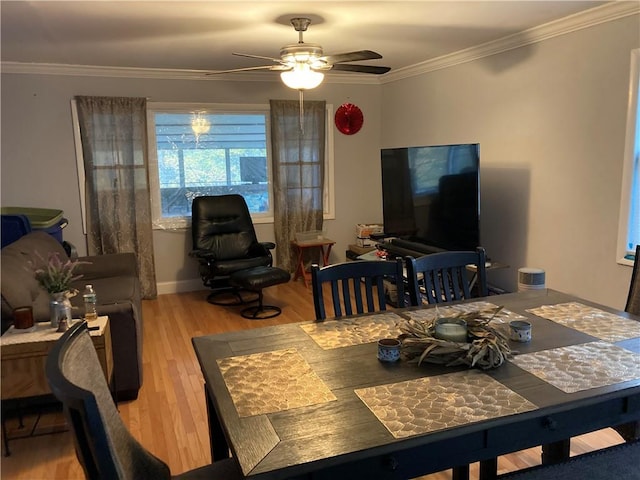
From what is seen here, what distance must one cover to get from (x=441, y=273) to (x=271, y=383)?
4.34ft

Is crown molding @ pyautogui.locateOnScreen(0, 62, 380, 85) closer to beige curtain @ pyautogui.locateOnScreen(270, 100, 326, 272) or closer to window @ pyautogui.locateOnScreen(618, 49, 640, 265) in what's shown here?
beige curtain @ pyautogui.locateOnScreen(270, 100, 326, 272)

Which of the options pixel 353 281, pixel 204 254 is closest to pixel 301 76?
pixel 353 281

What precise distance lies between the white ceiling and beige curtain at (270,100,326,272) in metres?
1.06

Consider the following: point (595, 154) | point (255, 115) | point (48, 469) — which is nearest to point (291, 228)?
point (255, 115)

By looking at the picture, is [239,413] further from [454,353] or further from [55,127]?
[55,127]

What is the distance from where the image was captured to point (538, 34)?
12.2 ft

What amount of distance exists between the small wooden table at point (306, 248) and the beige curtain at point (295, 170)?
0.10m

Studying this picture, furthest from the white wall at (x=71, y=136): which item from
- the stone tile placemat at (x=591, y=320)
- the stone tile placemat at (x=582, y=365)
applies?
the stone tile placemat at (x=582, y=365)

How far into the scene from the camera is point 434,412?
1422mm

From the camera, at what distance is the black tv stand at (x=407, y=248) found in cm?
451

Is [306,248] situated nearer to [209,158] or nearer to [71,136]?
[209,158]

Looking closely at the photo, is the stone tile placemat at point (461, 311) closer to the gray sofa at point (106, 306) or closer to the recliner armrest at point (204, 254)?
the gray sofa at point (106, 306)

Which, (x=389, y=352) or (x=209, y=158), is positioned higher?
(x=209, y=158)

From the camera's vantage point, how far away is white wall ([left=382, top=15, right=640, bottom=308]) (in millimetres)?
3299
